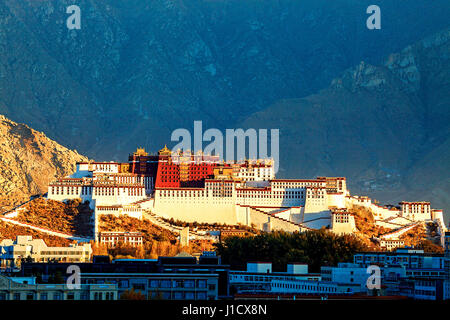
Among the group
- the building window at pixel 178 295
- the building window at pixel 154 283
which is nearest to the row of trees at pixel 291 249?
the building window at pixel 154 283

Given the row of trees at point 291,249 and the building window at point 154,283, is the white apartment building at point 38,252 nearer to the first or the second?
the row of trees at point 291,249

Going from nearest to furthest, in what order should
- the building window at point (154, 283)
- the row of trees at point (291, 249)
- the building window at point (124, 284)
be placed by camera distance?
the building window at point (124, 284) → the building window at point (154, 283) → the row of trees at point (291, 249)

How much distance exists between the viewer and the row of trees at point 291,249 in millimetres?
151375

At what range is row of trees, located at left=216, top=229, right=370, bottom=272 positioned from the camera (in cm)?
15138

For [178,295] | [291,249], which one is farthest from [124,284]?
[291,249]

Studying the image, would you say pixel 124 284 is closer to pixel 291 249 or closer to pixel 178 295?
pixel 178 295

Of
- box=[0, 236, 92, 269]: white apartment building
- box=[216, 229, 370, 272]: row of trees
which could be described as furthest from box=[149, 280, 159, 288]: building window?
box=[0, 236, 92, 269]: white apartment building

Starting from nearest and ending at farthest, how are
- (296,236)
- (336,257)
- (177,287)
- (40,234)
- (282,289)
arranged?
(177,287) → (282,289) → (336,257) → (296,236) → (40,234)

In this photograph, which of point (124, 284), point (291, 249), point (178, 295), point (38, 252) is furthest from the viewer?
point (38, 252)

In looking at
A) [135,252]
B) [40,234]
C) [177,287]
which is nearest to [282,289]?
[177,287]

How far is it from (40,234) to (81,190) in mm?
13122

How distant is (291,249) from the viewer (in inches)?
6132
